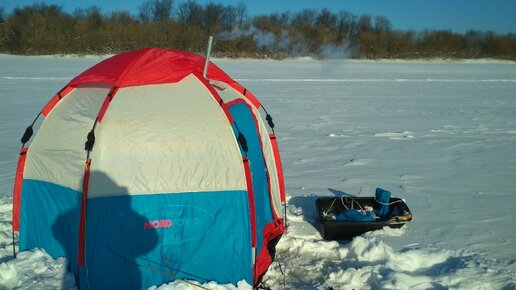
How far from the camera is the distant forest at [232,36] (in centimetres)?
1617

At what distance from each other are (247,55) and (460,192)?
2681 cm

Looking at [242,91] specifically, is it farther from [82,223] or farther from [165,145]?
[82,223]

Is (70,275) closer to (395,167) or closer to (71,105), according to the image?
(71,105)

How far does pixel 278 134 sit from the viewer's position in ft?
31.3

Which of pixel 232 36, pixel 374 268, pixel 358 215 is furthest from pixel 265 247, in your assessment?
pixel 232 36

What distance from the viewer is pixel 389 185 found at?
6.18 meters

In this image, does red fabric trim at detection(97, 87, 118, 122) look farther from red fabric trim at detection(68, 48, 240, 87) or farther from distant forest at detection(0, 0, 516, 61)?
distant forest at detection(0, 0, 516, 61)

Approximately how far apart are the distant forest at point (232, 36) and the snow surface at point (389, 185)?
332 centimetres

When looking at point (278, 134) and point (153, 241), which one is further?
point (278, 134)

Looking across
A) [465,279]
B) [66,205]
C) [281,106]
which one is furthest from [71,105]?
[281,106]

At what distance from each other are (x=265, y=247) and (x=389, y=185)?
9.64 feet

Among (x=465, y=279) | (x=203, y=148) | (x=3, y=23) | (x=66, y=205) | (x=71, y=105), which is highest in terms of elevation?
(x=3, y=23)

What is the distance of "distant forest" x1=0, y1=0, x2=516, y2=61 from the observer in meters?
16.2

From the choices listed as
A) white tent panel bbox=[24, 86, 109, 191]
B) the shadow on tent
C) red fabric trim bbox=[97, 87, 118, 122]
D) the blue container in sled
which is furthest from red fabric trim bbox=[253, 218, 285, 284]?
red fabric trim bbox=[97, 87, 118, 122]
